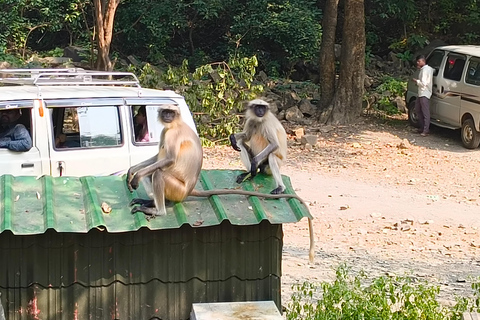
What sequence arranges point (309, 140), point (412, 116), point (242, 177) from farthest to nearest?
1. point (412, 116)
2. point (309, 140)
3. point (242, 177)

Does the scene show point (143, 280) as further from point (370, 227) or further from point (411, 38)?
point (411, 38)

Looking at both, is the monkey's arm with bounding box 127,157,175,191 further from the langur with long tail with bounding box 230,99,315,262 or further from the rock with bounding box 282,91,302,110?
the rock with bounding box 282,91,302,110

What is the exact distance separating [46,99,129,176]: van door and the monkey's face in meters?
2.50

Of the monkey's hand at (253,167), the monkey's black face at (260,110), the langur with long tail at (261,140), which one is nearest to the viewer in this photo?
the monkey's hand at (253,167)

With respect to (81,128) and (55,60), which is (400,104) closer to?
(55,60)

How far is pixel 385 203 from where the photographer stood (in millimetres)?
12891

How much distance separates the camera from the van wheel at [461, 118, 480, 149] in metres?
16.5

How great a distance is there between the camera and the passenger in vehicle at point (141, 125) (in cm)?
976

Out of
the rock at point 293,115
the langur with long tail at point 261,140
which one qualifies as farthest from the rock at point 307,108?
the langur with long tail at point 261,140

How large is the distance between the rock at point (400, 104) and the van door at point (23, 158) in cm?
1211

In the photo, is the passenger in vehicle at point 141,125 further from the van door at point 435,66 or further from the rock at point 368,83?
the rock at point 368,83

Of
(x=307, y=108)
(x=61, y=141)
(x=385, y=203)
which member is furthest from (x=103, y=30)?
(x=61, y=141)

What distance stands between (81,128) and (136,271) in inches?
143

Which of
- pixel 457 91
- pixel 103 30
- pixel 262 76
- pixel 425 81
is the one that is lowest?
pixel 262 76
